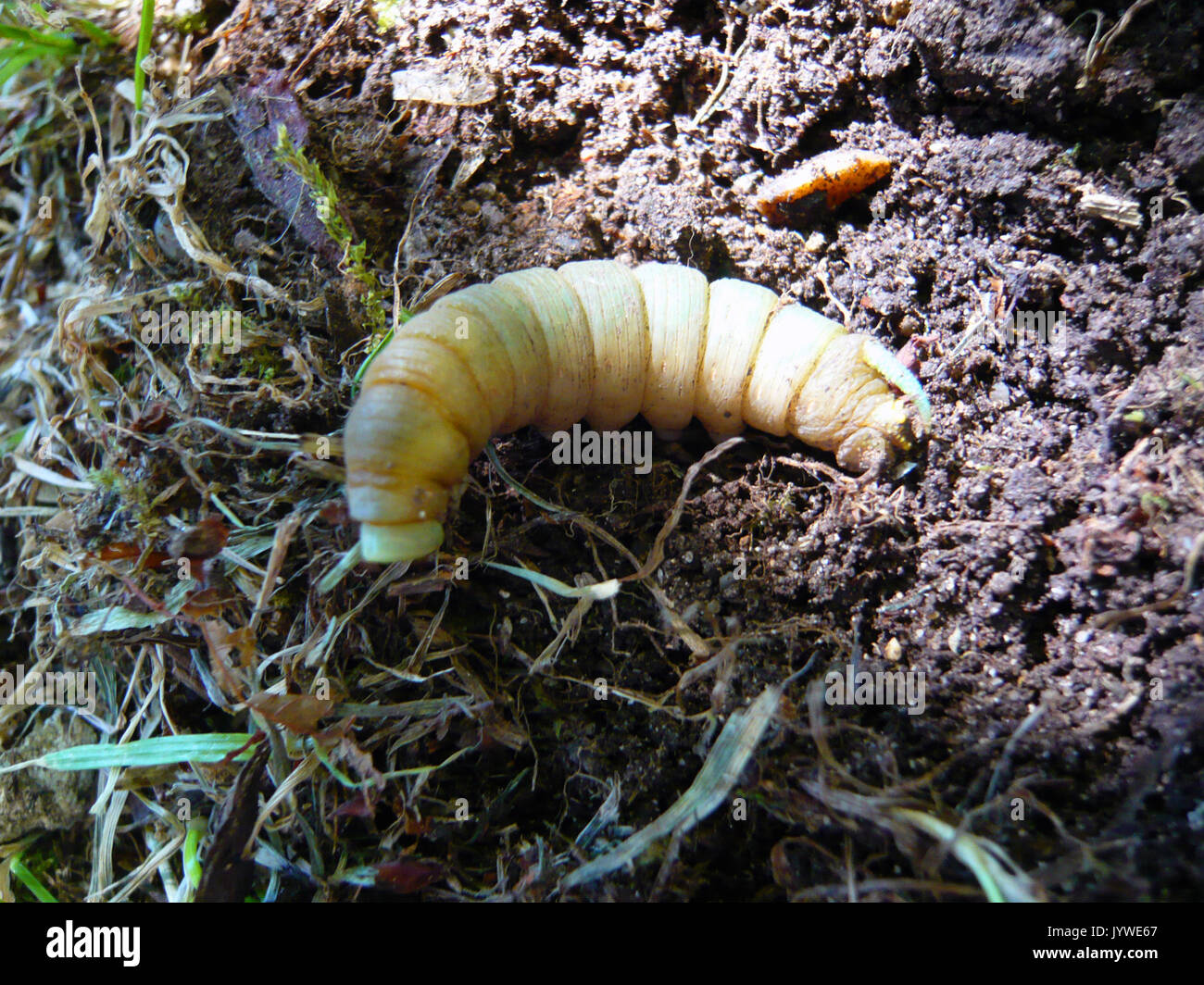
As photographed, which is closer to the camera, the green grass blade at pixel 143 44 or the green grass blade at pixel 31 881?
the green grass blade at pixel 31 881

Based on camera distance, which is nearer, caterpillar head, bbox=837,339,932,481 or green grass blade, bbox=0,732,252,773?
green grass blade, bbox=0,732,252,773

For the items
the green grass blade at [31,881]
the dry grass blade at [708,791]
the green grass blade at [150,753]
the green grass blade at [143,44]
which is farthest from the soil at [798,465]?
the green grass blade at [31,881]

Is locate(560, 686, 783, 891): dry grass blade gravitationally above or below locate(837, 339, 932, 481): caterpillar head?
below

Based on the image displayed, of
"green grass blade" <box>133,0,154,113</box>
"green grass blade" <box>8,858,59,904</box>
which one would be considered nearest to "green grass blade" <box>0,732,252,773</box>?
"green grass blade" <box>8,858,59,904</box>

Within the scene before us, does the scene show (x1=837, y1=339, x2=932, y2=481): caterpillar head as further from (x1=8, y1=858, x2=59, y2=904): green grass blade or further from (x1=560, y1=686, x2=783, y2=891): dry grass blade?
(x1=8, y1=858, x2=59, y2=904): green grass blade

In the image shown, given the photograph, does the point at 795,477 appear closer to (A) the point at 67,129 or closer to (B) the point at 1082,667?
(B) the point at 1082,667

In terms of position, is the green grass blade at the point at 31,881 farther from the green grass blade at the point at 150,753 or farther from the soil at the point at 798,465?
the soil at the point at 798,465

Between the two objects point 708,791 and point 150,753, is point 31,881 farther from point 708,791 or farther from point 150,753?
point 708,791
